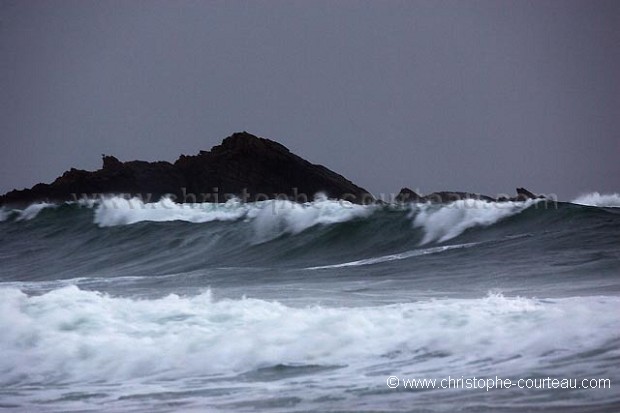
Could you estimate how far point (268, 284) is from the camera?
13.3m

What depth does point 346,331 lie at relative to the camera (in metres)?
8.09

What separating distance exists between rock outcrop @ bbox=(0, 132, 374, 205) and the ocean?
11.8 metres

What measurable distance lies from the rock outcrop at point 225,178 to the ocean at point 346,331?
465 inches

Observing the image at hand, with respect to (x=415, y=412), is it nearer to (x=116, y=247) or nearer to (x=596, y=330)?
(x=596, y=330)

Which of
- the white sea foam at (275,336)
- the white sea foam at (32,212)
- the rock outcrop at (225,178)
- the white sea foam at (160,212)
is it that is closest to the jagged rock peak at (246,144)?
the rock outcrop at (225,178)

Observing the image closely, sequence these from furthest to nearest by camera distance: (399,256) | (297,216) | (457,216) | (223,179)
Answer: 1. (223,179)
2. (297,216)
3. (457,216)
4. (399,256)

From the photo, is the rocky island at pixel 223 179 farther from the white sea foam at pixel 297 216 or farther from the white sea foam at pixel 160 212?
the white sea foam at pixel 297 216

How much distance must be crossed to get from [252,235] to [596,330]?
1234 centimetres

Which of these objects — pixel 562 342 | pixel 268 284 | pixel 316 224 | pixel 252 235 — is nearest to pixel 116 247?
pixel 252 235

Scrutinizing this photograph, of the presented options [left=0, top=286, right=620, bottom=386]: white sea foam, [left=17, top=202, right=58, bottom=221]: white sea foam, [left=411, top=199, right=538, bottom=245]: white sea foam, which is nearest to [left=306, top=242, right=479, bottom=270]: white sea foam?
[left=411, top=199, right=538, bottom=245]: white sea foam

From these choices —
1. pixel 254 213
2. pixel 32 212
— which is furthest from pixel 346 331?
pixel 32 212

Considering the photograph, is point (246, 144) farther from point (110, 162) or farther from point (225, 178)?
point (110, 162)

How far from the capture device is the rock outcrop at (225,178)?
28594mm

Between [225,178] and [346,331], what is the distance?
69.5 feet
